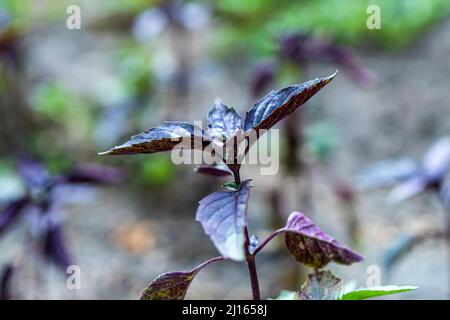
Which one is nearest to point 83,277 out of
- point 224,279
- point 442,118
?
point 224,279

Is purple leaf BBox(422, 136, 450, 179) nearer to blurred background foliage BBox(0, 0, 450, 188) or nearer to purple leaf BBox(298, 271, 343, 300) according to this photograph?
blurred background foliage BBox(0, 0, 450, 188)

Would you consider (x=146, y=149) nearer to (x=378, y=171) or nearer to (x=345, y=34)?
(x=378, y=171)

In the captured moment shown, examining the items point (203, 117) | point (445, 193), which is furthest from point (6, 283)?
point (203, 117)

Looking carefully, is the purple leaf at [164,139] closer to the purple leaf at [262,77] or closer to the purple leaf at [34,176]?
the purple leaf at [34,176]

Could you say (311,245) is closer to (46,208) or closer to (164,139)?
(164,139)

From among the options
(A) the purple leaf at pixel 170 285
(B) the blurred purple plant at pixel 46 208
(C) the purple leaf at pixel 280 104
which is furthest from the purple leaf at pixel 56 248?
(C) the purple leaf at pixel 280 104

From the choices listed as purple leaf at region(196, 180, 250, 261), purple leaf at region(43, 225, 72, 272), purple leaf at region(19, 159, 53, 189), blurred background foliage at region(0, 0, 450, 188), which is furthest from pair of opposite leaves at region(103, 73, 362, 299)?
blurred background foliage at region(0, 0, 450, 188)
